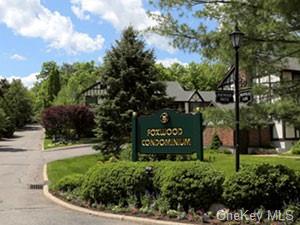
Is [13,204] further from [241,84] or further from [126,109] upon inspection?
[126,109]

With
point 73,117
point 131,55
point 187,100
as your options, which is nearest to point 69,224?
point 131,55

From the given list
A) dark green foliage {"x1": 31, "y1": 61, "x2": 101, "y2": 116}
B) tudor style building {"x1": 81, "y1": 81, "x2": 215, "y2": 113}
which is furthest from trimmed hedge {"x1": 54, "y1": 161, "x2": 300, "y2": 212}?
tudor style building {"x1": 81, "y1": 81, "x2": 215, "y2": 113}

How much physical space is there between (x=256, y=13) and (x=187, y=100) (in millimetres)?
57878

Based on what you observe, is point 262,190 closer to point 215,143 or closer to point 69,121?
point 215,143

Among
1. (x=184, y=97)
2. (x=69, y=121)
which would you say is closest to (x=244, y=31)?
(x=69, y=121)

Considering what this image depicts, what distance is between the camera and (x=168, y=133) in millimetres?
14469

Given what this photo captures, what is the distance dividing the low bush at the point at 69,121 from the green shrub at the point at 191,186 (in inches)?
1610

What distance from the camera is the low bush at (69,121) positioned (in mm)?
51500

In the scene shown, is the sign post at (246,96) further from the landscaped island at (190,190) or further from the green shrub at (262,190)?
the green shrub at (262,190)

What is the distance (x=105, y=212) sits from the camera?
462 inches

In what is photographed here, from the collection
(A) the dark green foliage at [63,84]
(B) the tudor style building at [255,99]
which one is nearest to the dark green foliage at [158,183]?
(B) the tudor style building at [255,99]

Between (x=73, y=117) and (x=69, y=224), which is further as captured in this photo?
(x=73, y=117)

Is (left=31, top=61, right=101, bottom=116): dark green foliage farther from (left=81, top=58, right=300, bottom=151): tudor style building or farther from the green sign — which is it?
the green sign

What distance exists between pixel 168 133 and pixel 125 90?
53.6ft
